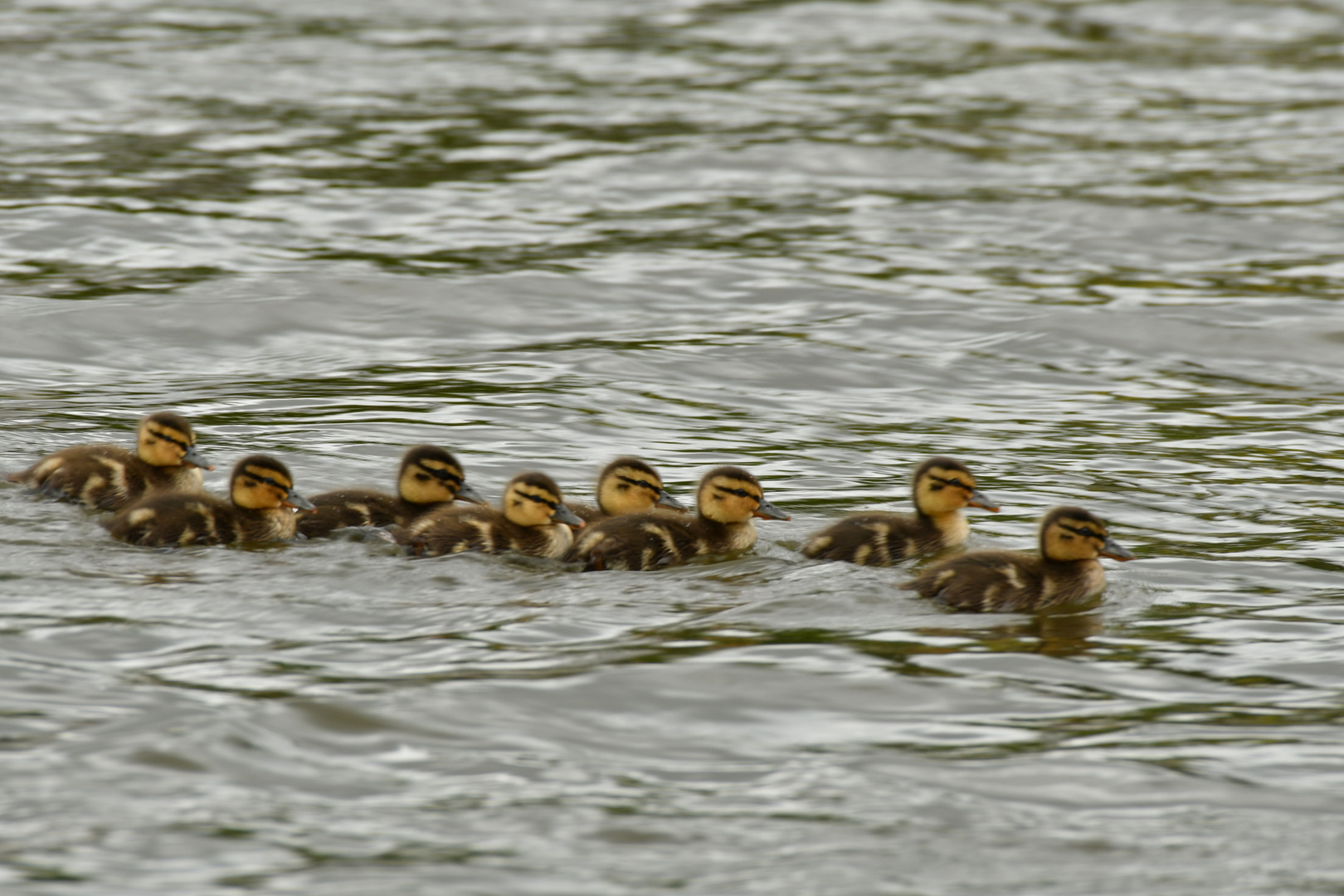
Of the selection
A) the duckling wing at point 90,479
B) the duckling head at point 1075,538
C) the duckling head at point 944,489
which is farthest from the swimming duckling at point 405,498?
the duckling head at point 1075,538

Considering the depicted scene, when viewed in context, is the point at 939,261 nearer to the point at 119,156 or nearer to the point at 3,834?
the point at 119,156

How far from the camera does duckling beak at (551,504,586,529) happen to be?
6934mm

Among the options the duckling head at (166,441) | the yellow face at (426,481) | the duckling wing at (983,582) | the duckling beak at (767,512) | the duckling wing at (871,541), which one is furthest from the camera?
the duckling head at (166,441)

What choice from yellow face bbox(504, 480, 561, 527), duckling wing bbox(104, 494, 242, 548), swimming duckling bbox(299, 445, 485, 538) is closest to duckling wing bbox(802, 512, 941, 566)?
yellow face bbox(504, 480, 561, 527)

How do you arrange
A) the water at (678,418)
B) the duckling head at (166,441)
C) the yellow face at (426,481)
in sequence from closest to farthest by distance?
the water at (678,418)
the yellow face at (426,481)
the duckling head at (166,441)

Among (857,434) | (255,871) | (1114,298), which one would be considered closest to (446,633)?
(255,871)

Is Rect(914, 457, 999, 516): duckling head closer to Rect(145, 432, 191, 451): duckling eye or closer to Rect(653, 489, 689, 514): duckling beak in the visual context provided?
Rect(653, 489, 689, 514): duckling beak

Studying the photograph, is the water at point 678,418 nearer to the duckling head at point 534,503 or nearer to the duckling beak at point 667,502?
the duckling head at point 534,503

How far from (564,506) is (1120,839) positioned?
2.68 meters

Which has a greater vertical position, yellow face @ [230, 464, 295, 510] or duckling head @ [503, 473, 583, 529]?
yellow face @ [230, 464, 295, 510]

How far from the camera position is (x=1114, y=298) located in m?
11.5

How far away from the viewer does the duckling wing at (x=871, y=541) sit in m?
6.91

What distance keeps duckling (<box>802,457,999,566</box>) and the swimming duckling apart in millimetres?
1275

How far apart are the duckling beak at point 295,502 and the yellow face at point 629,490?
1.06 metres
